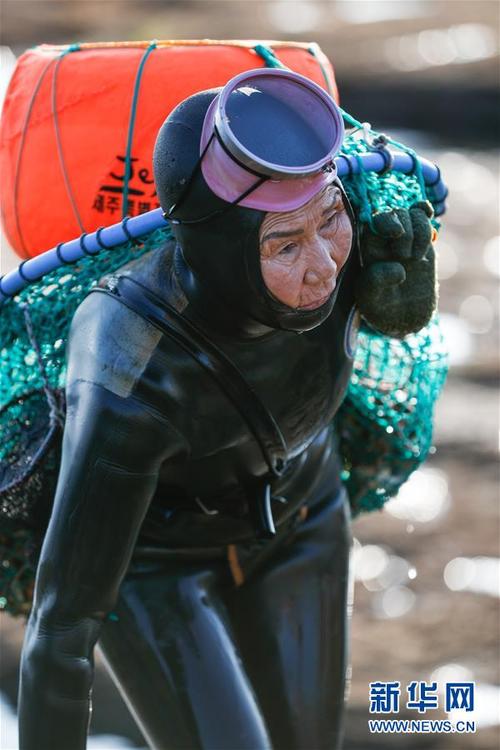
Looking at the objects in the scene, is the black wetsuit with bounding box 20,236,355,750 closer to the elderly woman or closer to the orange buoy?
the elderly woman

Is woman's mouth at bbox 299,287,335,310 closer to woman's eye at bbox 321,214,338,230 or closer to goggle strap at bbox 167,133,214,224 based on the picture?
woman's eye at bbox 321,214,338,230

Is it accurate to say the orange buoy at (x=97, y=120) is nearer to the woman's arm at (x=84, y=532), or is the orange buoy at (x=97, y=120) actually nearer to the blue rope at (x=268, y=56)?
the blue rope at (x=268, y=56)

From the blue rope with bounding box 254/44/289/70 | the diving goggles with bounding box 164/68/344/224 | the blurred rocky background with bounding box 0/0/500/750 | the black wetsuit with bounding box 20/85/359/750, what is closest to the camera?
the diving goggles with bounding box 164/68/344/224

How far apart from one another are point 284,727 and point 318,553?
30cm

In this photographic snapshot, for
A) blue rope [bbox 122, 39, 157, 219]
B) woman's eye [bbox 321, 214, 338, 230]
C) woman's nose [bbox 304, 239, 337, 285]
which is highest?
blue rope [bbox 122, 39, 157, 219]

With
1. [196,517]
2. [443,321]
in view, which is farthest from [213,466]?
[443,321]

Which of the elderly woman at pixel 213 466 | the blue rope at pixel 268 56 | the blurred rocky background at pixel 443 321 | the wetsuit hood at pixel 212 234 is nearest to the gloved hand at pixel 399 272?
the elderly woman at pixel 213 466

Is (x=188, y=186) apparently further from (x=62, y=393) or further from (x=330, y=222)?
(x=62, y=393)

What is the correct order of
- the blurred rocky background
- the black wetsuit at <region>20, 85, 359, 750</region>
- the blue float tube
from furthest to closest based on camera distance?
the blurred rocky background, the blue float tube, the black wetsuit at <region>20, 85, 359, 750</region>

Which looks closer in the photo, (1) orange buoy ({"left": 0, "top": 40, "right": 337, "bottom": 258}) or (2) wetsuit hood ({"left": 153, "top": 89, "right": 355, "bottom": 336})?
(2) wetsuit hood ({"left": 153, "top": 89, "right": 355, "bottom": 336})

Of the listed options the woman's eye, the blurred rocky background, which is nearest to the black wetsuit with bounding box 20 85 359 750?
the woman's eye

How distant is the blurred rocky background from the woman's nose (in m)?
2.01

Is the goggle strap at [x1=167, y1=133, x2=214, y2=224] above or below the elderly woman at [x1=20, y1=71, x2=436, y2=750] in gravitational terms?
above

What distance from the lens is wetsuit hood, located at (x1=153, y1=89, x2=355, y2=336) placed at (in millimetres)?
2160
